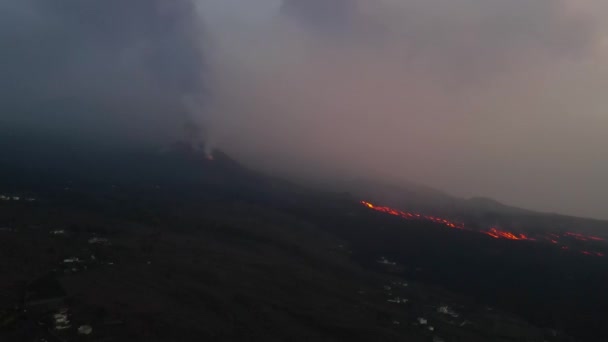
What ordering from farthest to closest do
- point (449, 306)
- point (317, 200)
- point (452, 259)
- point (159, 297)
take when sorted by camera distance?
Result: 1. point (317, 200)
2. point (452, 259)
3. point (449, 306)
4. point (159, 297)

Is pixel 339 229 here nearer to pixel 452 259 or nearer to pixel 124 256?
pixel 452 259

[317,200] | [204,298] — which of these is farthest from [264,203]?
[204,298]

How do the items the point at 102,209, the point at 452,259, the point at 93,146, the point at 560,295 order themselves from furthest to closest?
1. the point at 93,146
2. the point at 452,259
3. the point at 102,209
4. the point at 560,295

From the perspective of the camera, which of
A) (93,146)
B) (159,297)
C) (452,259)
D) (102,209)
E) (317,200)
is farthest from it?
(93,146)

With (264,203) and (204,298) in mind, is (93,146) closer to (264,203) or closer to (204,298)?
(264,203)

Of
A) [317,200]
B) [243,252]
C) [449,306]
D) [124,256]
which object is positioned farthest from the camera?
[317,200]

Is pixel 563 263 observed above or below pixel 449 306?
above

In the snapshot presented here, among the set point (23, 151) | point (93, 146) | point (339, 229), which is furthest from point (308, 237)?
point (93, 146)

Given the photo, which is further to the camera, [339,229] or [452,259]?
[339,229]

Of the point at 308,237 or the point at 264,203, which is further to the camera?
the point at 264,203
